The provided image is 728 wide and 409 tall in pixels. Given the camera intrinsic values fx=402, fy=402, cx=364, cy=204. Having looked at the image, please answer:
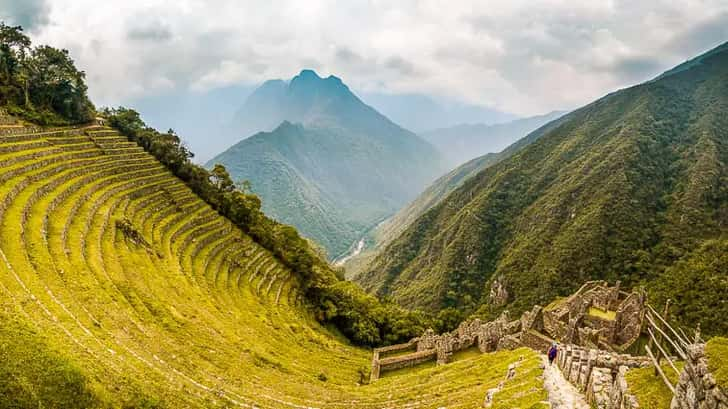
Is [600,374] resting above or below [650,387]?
below

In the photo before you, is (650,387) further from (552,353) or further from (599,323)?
(599,323)

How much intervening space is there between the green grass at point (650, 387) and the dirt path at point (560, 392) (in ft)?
6.47

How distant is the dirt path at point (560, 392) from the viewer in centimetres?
1413

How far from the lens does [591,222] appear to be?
97250 mm

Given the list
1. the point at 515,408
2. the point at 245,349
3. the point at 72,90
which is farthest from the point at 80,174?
the point at 515,408

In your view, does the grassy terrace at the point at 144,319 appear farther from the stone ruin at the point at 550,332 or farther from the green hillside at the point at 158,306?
the stone ruin at the point at 550,332

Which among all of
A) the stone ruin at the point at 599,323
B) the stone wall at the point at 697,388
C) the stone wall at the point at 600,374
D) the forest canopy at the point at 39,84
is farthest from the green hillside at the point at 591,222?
the forest canopy at the point at 39,84

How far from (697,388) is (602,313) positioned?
25.9 meters

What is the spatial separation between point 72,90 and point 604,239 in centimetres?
10454

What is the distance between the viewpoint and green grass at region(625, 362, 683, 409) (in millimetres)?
11352

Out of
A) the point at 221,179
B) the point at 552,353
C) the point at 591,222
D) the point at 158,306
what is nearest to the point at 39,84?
the point at 221,179

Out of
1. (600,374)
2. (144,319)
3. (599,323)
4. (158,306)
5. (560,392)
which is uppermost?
(158,306)

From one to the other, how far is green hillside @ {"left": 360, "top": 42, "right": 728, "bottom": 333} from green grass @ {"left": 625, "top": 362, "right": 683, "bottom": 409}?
6185cm

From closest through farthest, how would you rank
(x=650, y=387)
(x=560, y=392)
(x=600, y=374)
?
(x=650, y=387)
(x=600, y=374)
(x=560, y=392)
